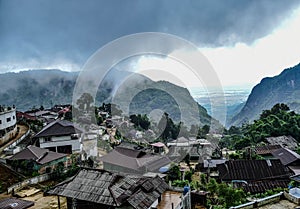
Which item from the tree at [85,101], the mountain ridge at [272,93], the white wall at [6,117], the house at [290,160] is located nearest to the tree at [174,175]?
the house at [290,160]

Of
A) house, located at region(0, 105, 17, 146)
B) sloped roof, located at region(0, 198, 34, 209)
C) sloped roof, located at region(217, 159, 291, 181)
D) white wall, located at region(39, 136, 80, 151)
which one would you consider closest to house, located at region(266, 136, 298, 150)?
sloped roof, located at region(217, 159, 291, 181)

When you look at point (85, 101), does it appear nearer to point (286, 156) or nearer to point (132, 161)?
point (132, 161)

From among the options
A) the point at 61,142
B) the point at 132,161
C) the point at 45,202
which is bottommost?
the point at 45,202

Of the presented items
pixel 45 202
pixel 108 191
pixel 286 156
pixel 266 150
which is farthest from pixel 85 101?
pixel 108 191

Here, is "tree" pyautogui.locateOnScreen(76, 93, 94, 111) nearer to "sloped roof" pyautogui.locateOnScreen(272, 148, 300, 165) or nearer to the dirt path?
"sloped roof" pyautogui.locateOnScreen(272, 148, 300, 165)

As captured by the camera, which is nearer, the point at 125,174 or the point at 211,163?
the point at 125,174

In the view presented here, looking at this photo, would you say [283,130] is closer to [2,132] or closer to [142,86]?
[142,86]
